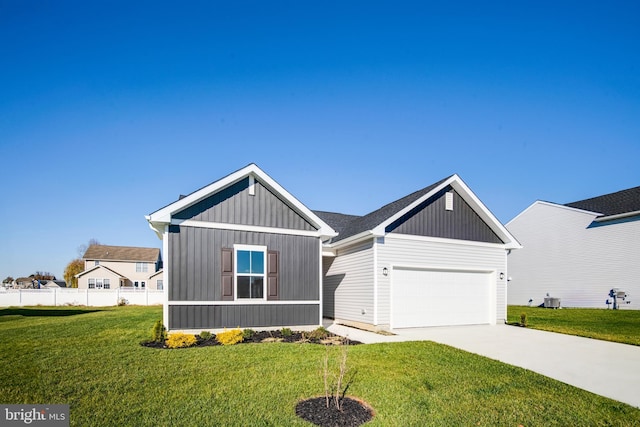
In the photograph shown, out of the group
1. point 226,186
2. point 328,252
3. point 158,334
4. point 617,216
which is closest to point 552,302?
point 617,216

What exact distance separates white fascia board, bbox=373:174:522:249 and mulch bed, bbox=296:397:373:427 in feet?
25.9

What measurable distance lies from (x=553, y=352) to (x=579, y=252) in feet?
48.1

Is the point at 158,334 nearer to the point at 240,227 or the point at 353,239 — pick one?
the point at 240,227

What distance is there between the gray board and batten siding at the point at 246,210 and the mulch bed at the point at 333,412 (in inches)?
271

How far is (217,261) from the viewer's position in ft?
34.8

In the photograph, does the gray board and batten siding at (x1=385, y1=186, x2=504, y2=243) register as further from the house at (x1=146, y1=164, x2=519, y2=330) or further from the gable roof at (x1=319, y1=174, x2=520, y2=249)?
the gable roof at (x1=319, y1=174, x2=520, y2=249)

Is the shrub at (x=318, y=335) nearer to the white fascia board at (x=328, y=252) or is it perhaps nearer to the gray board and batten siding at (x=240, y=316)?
the gray board and batten siding at (x=240, y=316)

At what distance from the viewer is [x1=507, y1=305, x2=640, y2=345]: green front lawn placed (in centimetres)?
1117

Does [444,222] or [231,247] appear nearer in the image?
[231,247]

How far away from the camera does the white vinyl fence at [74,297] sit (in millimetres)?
25719

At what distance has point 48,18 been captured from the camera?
9.45 m

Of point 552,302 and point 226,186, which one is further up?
point 226,186

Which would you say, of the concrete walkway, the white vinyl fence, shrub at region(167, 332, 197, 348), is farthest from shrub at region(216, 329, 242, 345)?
the white vinyl fence

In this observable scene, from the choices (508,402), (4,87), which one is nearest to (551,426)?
(508,402)
